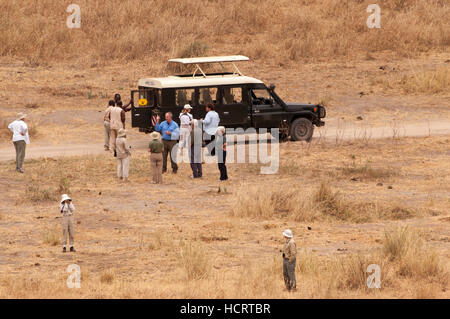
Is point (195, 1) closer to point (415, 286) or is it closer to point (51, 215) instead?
point (51, 215)

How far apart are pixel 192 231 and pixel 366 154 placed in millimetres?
9583

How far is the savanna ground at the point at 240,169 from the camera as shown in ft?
47.9

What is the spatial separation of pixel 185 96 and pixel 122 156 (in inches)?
175

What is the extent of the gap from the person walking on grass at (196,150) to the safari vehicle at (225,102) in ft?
10.2

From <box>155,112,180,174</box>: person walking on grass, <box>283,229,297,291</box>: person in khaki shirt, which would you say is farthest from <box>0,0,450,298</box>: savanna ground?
<box>155,112,180,174</box>: person walking on grass

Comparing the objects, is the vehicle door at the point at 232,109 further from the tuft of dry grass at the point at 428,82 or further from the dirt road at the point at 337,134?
the tuft of dry grass at the point at 428,82

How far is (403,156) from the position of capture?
25500mm

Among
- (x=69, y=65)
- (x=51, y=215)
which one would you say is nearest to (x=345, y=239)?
(x=51, y=215)

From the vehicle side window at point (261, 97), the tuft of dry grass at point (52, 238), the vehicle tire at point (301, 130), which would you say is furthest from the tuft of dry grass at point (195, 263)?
the vehicle tire at point (301, 130)

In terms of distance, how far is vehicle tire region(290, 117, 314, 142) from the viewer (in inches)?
1065

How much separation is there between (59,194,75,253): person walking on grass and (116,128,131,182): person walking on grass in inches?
234

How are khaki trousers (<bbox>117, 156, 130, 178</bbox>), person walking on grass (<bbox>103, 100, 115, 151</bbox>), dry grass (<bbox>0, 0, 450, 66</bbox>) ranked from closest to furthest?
1. khaki trousers (<bbox>117, 156, 130, 178</bbox>)
2. person walking on grass (<bbox>103, 100, 115, 151</bbox>)
3. dry grass (<bbox>0, 0, 450, 66</bbox>)

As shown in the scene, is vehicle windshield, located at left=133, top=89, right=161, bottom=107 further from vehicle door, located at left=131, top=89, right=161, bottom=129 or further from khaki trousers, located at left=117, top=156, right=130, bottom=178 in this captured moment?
khaki trousers, located at left=117, top=156, right=130, bottom=178
